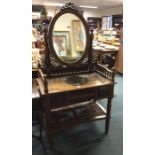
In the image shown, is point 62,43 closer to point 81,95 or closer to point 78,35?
point 78,35

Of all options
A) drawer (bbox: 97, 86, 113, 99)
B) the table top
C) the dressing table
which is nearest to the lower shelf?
the dressing table

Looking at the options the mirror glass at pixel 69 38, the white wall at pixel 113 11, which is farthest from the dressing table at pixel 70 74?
the white wall at pixel 113 11

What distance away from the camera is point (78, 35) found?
214 cm

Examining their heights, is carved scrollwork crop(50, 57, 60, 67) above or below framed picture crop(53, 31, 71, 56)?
below

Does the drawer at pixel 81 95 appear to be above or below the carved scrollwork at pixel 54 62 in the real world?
below

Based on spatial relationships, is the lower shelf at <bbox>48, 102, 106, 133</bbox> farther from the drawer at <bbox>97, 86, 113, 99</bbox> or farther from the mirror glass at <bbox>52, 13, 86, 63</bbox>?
the mirror glass at <bbox>52, 13, 86, 63</bbox>

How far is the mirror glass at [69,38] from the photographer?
2023 millimetres

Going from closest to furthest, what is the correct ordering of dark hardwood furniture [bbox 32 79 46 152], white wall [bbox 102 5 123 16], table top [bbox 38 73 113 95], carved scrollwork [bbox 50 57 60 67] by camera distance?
table top [bbox 38 73 113 95], dark hardwood furniture [bbox 32 79 46 152], carved scrollwork [bbox 50 57 60 67], white wall [bbox 102 5 123 16]

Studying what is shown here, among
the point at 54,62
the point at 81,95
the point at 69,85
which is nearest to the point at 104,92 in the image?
the point at 81,95

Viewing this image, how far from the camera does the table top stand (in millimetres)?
1841

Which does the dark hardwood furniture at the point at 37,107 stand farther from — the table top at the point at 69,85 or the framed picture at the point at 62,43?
the framed picture at the point at 62,43
